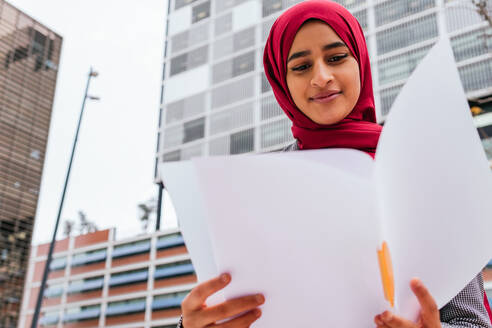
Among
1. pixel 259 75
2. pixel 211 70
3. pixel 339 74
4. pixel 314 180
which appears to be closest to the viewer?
pixel 314 180

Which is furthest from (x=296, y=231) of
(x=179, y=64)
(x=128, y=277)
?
(x=128, y=277)

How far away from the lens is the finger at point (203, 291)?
0.61m

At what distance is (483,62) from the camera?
853 inches

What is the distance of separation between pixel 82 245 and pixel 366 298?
45.3 m

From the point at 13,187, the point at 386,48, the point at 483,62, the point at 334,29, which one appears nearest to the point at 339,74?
the point at 334,29

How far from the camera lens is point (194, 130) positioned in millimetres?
29578

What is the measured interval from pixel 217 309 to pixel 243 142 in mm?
27083

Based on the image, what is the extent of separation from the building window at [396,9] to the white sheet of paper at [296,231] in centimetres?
2593

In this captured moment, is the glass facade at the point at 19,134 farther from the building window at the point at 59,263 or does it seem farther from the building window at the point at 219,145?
the building window at the point at 59,263

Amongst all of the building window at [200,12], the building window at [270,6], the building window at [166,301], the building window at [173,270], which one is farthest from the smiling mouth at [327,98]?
the building window at [166,301]

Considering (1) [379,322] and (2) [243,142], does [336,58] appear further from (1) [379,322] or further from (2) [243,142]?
(2) [243,142]

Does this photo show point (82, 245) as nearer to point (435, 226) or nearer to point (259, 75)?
point (259, 75)

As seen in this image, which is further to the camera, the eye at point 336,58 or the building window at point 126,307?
the building window at point 126,307

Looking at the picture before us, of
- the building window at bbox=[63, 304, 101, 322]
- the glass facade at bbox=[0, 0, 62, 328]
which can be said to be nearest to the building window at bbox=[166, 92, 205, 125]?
the glass facade at bbox=[0, 0, 62, 328]
